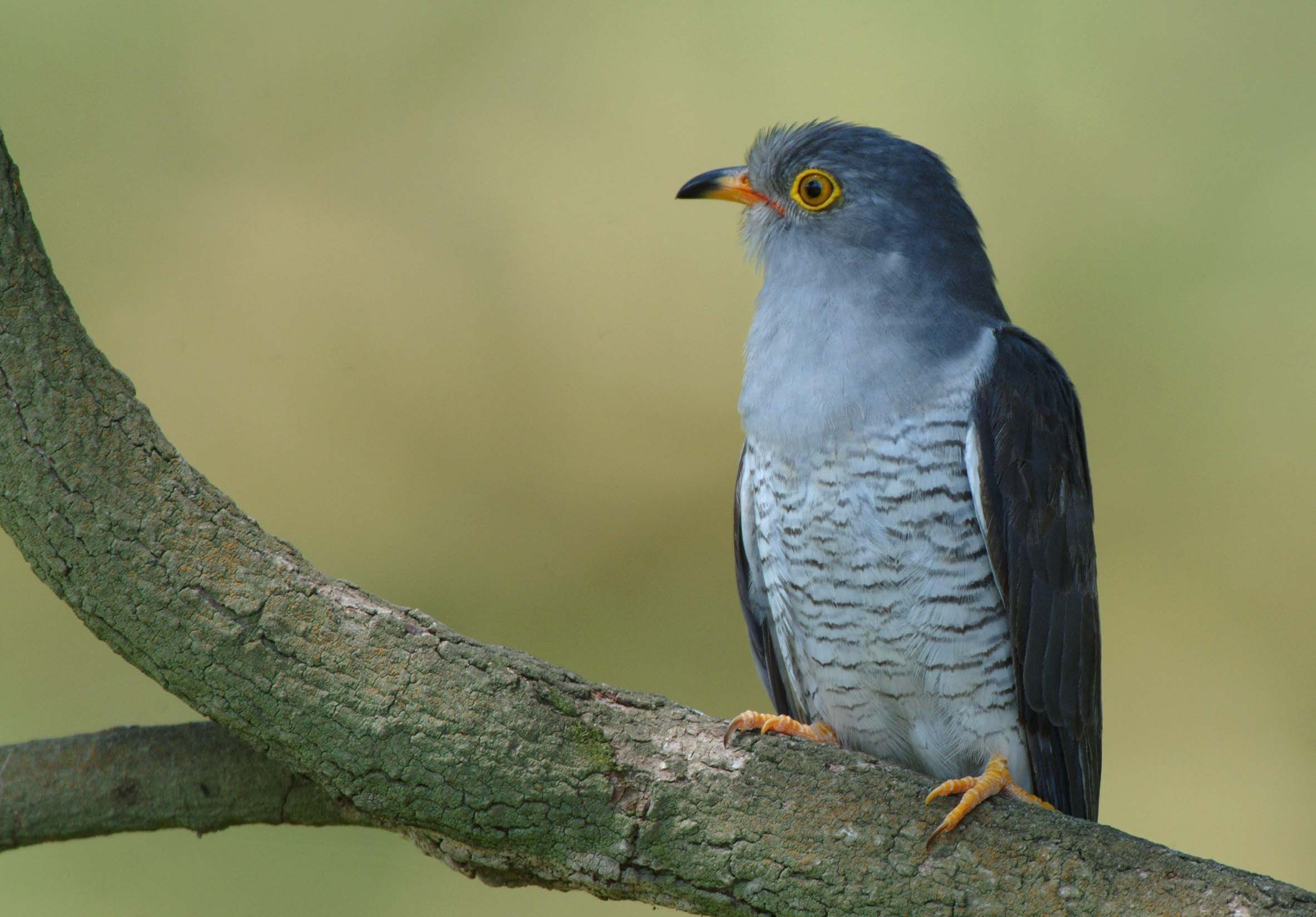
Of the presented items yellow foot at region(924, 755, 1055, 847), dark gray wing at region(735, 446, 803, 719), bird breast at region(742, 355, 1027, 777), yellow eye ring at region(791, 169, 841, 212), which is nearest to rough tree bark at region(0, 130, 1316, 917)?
yellow foot at region(924, 755, 1055, 847)

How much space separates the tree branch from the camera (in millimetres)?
2139

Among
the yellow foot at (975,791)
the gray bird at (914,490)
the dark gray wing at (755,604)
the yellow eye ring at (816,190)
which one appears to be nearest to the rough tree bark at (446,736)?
the yellow foot at (975,791)

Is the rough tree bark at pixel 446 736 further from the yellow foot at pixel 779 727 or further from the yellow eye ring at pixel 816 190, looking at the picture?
the yellow eye ring at pixel 816 190

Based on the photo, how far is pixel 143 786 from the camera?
2.14 m

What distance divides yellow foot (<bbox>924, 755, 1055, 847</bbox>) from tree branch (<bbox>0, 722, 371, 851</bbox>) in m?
1.13

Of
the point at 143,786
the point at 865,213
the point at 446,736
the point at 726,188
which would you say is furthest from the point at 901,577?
the point at 143,786

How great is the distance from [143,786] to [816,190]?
1858mm

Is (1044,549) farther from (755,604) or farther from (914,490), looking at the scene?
(755,604)

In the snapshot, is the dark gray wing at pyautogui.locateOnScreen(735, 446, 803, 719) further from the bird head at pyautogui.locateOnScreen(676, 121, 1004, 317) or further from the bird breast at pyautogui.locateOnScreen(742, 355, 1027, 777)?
the bird head at pyautogui.locateOnScreen(676, 121, 1004, 317)

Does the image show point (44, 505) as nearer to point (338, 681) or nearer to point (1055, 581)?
point (338, 681)

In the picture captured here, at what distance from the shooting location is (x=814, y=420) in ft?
7.38

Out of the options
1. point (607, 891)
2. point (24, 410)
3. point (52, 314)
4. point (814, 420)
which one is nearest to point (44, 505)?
point (24, 410)

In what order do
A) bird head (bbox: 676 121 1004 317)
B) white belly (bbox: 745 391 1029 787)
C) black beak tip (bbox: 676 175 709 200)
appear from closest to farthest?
white belly (bbox: 745 391 1029 787) → bird head (bbox: 676 121 1004 317) → black beak tip (bbox: 676 175 709 200)

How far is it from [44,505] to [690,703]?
2.86 meters
